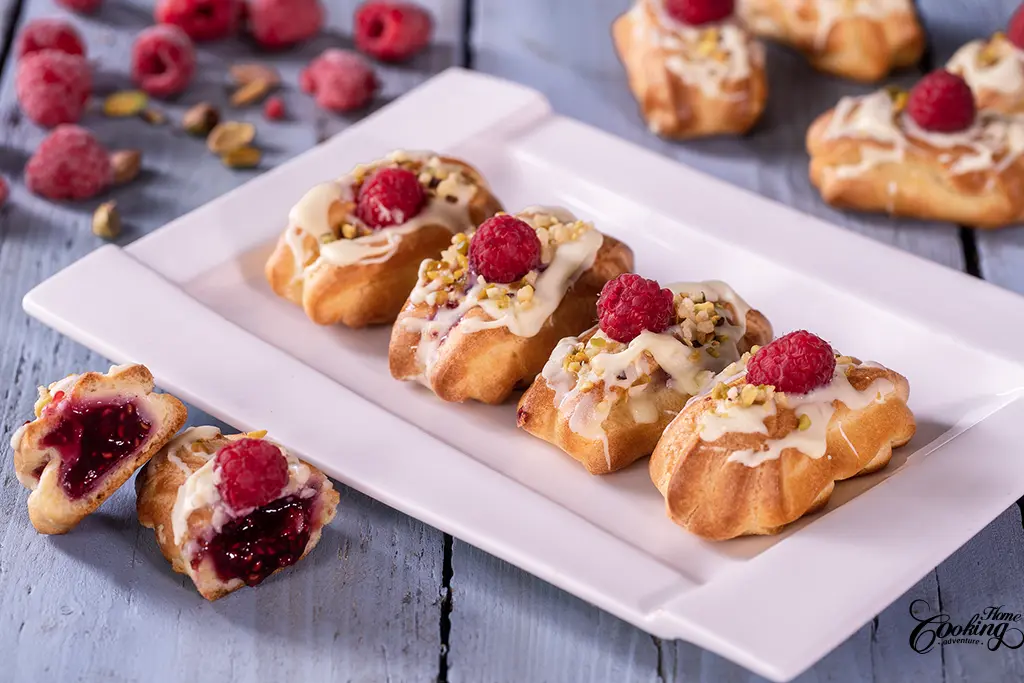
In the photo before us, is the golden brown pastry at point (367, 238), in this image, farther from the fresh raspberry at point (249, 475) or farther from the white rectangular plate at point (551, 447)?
the fresh raspberry at point (249, 475)

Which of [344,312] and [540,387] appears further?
[344,312]

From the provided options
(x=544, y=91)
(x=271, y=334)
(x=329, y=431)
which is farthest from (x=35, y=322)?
(x=544, y=91)

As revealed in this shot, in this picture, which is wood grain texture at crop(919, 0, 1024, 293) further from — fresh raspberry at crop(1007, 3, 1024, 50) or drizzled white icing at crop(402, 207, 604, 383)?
drizzled white icing at crop(402, 207, 604, 383)

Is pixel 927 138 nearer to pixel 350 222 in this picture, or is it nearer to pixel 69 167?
pixel 350 222

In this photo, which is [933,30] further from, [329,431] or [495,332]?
[329,431]

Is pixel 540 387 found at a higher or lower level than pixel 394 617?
higher

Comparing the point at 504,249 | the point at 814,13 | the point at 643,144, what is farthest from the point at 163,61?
the point at 814,13

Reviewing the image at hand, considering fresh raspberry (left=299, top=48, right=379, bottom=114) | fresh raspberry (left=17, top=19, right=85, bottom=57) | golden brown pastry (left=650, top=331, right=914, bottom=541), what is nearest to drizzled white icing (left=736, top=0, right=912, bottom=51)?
fresh raspberry (left=299, top=48, right=379, bottom=114)

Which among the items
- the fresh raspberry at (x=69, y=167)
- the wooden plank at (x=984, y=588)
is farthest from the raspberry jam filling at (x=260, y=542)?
the fresh raspberry at (x=69, y=167)
